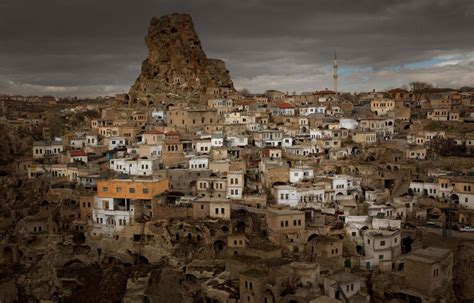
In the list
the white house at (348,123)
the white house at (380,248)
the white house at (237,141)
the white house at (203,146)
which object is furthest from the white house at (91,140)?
the white house at (380,248)

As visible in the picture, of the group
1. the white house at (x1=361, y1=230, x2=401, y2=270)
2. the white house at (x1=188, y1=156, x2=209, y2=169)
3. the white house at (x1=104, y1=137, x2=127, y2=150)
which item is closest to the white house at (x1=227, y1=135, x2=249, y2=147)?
the white house at (x1=188, y1=156, x2=209, y2=169)

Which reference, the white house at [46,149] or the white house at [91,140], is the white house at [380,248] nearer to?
the white house at [46,149]

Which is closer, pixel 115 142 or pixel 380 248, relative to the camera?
pixel 380 248

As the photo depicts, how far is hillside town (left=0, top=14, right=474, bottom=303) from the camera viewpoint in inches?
1092

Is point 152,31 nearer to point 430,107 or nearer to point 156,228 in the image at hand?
point 430,107

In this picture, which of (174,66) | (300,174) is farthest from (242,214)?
(174,66)

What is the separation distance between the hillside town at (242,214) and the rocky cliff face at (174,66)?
1504 cm

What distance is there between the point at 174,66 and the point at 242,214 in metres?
39.9

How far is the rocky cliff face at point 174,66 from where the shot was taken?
225 ft

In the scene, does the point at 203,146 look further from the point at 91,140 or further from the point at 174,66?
the point at 174,66

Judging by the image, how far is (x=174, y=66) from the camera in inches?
2746

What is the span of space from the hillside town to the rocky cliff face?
49.3 ft

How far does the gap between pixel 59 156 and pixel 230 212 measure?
19.2m

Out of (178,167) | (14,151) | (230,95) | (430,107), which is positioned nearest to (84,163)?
(178,167)
